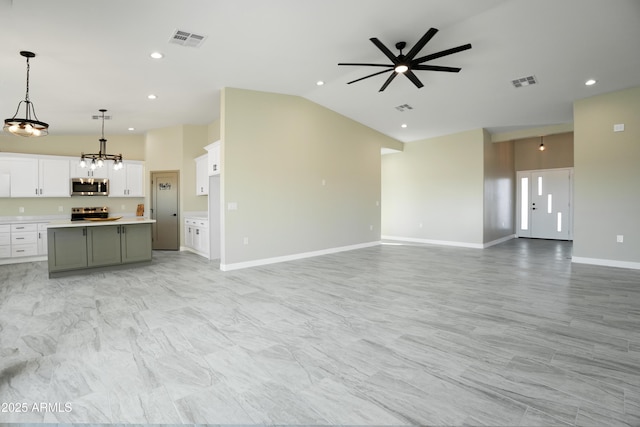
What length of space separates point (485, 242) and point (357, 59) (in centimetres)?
623

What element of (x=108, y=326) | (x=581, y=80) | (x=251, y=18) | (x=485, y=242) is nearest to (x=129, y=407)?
(x=108, y=326)

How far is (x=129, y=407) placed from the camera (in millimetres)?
1859

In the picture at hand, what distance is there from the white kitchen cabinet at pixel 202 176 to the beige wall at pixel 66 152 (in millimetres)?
1889

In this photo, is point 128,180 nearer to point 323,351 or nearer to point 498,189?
point 323,351

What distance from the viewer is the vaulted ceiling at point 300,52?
354 cm

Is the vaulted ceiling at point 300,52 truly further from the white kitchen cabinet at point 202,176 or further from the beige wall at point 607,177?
the white kitchen cabinet at point 202,176

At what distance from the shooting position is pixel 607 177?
593 cm

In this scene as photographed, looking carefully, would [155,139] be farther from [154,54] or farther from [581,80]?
[581,80]

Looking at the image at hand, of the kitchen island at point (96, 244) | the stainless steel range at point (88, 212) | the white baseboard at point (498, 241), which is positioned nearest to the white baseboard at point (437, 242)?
the white baseboard at point (498, 241)

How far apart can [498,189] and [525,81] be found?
444 centimetres

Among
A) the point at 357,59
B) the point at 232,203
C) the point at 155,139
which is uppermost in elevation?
the point at 357,59

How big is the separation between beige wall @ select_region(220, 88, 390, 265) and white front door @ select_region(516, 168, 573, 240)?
5.82 meters

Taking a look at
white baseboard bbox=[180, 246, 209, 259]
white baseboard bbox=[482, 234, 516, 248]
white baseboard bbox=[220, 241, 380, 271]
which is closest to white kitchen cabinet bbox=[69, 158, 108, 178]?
white baseboard bbox=[180, 246, 209, 259]

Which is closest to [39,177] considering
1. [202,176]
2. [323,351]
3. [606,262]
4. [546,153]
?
[202,176]
